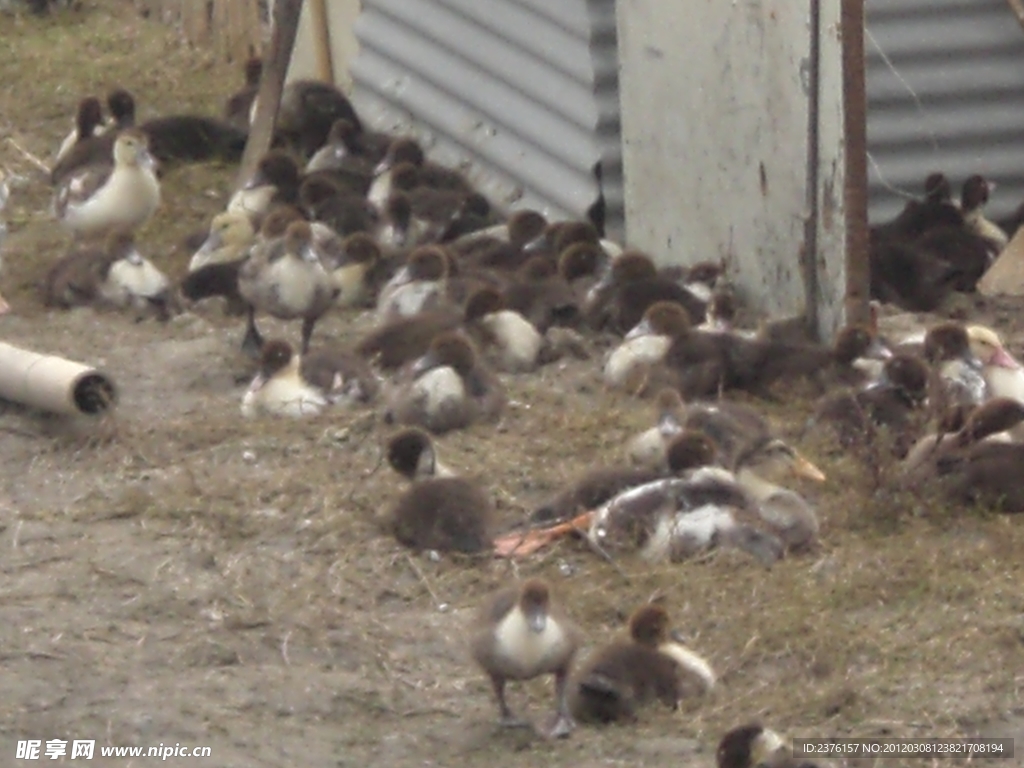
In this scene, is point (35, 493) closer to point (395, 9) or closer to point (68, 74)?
point (395, 9)

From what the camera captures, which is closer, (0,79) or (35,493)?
(35,493)

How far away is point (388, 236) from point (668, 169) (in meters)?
1.28

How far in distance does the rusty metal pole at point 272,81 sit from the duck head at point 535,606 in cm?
543

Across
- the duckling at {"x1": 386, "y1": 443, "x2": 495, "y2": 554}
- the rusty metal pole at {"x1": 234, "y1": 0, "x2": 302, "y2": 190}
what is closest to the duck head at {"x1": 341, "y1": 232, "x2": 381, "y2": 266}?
the rusty metal pole at {"x1": 234, "y1": 0, "x2": 302, "y2": 190}

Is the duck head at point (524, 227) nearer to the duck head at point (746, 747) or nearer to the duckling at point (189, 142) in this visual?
the duckling at point (189, 142)

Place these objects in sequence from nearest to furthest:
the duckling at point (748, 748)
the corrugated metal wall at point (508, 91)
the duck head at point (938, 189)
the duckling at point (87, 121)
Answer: the duckling at point (748, 748), the duck head at point (938, 189), the corrugated metal wall at point (508, 91), the duckling at point (87, 121)

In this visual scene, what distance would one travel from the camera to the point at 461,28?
11047mm

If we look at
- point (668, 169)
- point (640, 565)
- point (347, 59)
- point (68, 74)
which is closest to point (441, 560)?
point (640, 565)

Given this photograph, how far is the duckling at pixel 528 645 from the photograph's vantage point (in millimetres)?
5566

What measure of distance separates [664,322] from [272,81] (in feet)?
10.0

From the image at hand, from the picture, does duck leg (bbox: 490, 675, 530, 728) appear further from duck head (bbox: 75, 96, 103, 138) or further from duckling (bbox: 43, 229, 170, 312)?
duck head (bbox: 75, 96, 103, 138)

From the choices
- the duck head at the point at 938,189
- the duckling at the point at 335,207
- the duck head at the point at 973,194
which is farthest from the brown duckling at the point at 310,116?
the duck head at the point at 973,194

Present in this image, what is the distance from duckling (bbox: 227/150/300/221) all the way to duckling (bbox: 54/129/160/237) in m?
0.39

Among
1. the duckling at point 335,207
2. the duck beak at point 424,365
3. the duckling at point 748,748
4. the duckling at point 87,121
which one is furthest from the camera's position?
the duckling at point 87,121
